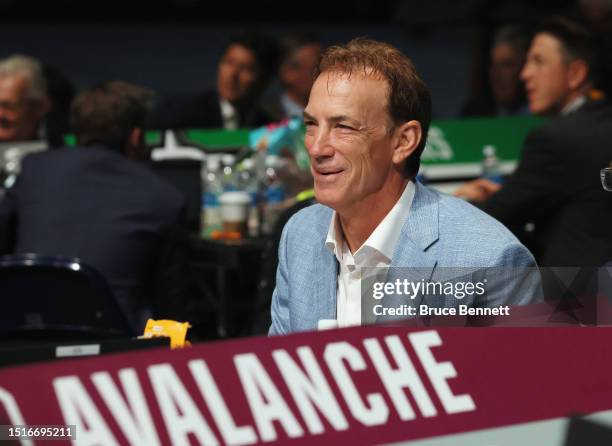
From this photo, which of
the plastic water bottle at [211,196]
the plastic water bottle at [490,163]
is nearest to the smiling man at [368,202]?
the plastic water bottle at [211,196]

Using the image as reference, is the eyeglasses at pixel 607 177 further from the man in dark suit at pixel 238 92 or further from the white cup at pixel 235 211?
the man in dark suit at pixel 238 92

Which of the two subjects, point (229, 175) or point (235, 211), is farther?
point (229, 175)

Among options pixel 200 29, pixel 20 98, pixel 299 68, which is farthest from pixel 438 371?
pixel 200 29

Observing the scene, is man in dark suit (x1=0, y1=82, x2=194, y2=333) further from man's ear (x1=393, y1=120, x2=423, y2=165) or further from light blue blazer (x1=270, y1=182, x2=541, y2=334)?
man's ear (x1=393, y1=120, x2=423, y2=165)

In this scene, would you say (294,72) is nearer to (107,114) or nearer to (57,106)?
(57,106)

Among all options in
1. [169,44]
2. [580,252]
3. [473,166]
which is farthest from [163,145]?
[169,44]

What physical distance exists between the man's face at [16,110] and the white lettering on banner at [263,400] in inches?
164

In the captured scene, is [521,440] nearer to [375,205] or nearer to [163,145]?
[375,205]

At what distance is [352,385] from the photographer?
1318 mm

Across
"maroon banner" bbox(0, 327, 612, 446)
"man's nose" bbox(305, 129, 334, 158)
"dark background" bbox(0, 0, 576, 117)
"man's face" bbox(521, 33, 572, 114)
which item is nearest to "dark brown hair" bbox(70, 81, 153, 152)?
"man's face" bbox(521, 33, 572, 114)

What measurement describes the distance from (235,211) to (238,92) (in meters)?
1.97

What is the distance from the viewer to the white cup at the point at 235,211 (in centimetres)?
470

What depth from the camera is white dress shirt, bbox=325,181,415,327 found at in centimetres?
219

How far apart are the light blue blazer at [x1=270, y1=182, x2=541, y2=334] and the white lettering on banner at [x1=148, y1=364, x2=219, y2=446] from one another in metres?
0.85
